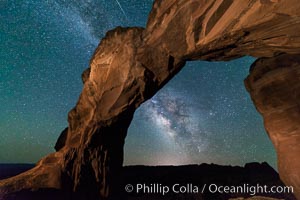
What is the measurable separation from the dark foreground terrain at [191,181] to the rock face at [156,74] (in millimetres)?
3058

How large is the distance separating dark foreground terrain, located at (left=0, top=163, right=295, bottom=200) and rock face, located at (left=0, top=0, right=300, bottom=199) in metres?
3.06

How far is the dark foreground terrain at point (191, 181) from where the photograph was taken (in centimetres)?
1631

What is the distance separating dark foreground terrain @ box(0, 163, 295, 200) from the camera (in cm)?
1631

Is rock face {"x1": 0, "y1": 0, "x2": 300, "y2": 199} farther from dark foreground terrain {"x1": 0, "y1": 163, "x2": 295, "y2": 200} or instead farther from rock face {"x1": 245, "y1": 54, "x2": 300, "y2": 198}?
dark foreground terrain {"x1": 0, "y1": 163, "x2": 295, "y2": 200}

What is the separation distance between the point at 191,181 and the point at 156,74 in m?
12.8

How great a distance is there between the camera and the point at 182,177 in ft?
65.5

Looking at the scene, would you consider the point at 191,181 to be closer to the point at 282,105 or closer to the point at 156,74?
the point at 282,105

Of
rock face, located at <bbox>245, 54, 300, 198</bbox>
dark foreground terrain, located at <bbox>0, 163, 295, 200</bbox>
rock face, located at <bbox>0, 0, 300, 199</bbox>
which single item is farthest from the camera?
dark foreground terrain, located at <bbox>0, 163, 295, 200</bbox>

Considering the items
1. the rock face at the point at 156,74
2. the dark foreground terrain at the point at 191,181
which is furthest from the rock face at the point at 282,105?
the dark foreground terrain at the point at 191,181

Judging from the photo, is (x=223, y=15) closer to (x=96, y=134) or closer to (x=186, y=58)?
(x=186, y=58)

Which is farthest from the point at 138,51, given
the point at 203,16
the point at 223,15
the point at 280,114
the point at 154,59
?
the point at 280,114

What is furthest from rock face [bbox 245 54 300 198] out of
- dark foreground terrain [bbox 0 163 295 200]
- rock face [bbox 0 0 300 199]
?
dark foreground terrain [bbox 0 163 295 200]

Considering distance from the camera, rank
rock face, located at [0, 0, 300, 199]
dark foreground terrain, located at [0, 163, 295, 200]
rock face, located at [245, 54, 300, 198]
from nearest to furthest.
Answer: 1. rock face, located at [0, 0, 300, 199]
2. rock face, located at [245, 54, 300, 198]
3. dark foreground terrain, located at [0, 163, 295, 200]

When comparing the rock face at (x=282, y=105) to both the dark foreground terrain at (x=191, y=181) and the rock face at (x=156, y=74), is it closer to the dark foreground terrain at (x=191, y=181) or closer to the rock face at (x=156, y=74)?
the rock face at (x=156, y=74)
